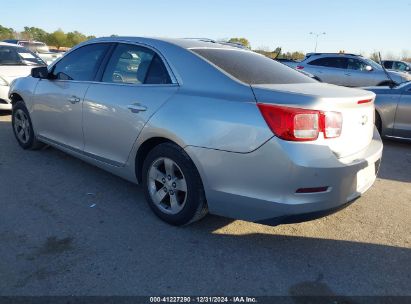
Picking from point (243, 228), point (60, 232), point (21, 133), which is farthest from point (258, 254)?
point (21, 133)

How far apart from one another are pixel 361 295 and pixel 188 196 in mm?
1448

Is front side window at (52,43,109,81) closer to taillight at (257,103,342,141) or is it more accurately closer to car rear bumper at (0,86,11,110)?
taillight at (257,103,342,141)

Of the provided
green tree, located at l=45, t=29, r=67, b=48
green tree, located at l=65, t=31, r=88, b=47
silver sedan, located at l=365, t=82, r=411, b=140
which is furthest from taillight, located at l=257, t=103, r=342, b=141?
green tree, located at l=45, t=29, r=67, b=48

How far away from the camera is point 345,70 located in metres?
13.3

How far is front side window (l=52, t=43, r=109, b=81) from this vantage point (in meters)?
4.21

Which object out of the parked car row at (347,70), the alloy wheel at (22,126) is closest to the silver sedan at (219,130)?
the alloy wheel at (22,126)

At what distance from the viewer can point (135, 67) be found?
377cm

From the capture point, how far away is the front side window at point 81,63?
13.8 ft

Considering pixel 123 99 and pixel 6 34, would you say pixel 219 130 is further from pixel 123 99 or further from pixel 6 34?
pixel 6 34

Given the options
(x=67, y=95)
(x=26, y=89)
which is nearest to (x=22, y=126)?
(x=26, y=89)

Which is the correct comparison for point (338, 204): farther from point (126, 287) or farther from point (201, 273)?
point (126, 287)

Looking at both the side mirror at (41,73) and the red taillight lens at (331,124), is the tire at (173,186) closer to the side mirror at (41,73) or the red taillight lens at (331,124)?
the red taillight lens at (331,124)

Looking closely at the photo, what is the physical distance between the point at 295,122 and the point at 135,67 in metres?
1.80

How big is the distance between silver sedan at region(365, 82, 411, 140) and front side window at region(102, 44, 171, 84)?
4.81 m
